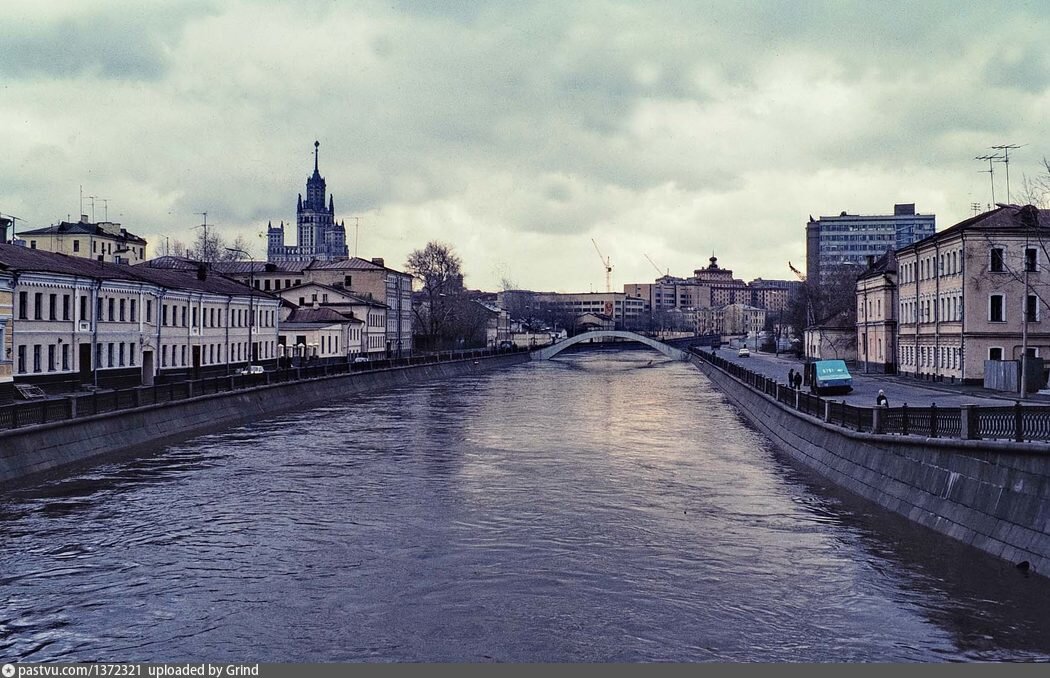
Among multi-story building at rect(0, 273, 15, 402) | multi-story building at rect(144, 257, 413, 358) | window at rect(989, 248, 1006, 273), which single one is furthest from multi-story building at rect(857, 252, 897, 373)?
multi-story building at rect(0, 273, 15, 402)

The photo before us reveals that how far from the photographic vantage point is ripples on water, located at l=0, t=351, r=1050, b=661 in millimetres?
18594

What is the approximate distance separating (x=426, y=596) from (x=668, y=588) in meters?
5.05

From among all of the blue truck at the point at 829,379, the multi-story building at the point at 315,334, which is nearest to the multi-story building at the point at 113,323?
the multi-story building at the point at 315,334

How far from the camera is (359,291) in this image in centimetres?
13425

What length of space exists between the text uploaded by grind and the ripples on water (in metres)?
0.64

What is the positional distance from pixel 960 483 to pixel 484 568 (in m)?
11.5

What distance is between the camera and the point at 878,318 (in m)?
88.2

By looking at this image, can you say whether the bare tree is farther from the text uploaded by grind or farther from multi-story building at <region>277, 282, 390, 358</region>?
the text uploaded by grind

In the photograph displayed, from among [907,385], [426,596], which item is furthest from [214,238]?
[426,596]

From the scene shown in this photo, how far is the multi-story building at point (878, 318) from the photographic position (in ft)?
279

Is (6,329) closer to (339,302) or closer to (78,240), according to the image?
(339,302)

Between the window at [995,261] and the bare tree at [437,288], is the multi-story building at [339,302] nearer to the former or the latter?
the bare tree at [437,288]

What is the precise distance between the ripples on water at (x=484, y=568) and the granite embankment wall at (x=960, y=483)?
1.99 feet

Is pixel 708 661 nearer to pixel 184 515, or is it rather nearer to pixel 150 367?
pixel 184 515
